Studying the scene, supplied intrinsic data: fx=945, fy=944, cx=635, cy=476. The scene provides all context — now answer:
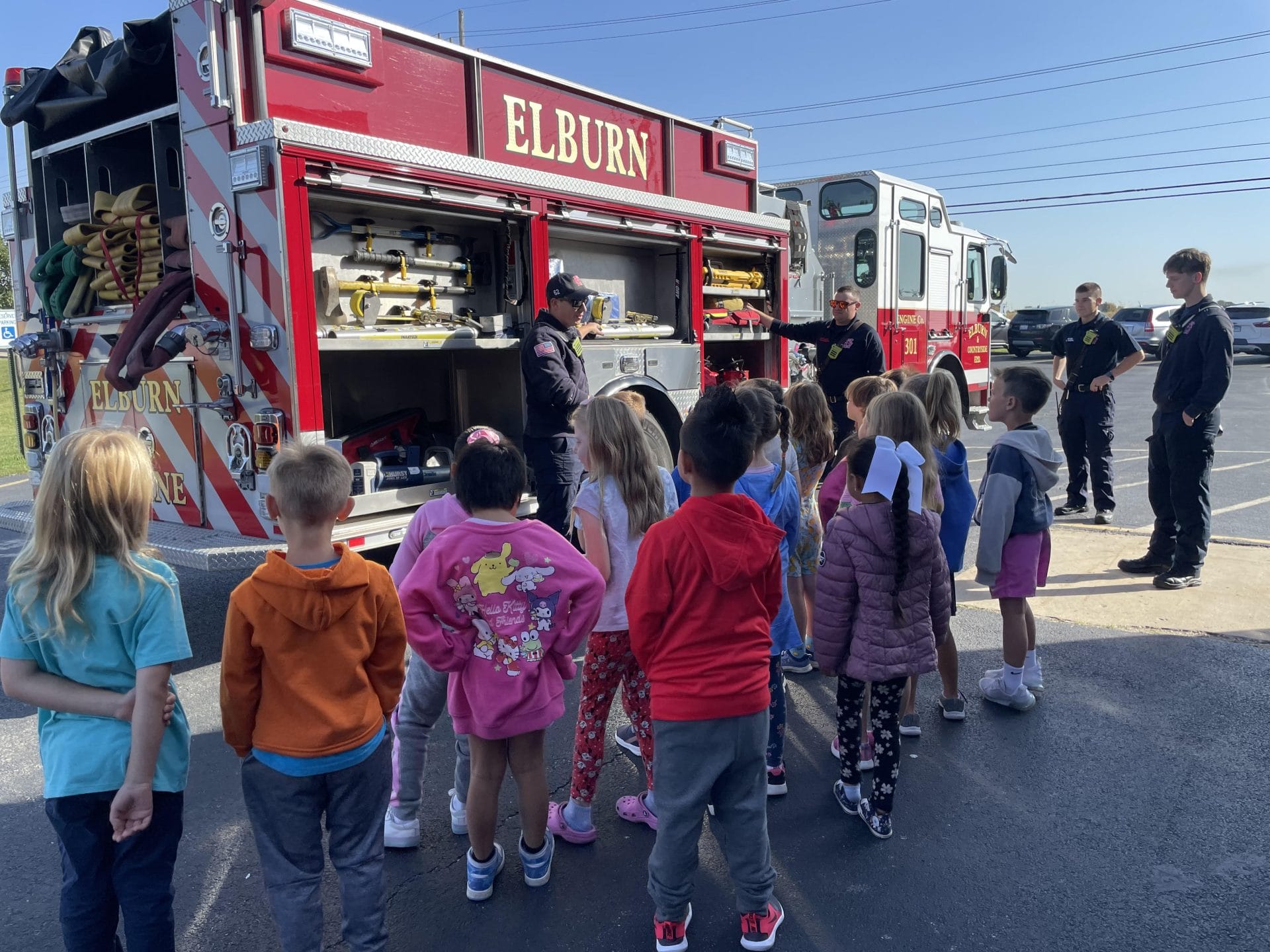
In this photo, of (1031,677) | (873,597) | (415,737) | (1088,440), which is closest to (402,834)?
(415,737)

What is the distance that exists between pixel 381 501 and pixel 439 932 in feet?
8.54

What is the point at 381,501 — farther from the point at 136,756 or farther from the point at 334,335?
the point at 136,756

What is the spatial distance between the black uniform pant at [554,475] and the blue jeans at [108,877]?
3.02m

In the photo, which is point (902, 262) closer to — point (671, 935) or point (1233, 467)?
point (1233, 467)

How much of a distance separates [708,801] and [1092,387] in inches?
248

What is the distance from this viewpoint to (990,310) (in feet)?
42.0

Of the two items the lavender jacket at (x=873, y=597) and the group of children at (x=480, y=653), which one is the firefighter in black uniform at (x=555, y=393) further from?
the lavender jacket at (x=873, y=597)

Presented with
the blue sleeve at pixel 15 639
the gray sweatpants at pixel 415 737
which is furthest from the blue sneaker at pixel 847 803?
the blue sleeve at pixel 15 639

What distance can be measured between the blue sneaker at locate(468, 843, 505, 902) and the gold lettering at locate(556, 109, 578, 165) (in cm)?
423

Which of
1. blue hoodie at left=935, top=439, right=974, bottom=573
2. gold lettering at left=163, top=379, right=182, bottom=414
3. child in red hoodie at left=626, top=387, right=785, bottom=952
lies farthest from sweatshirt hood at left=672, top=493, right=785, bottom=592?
gold lettering at left=163, top=379, right=182, bottom=414

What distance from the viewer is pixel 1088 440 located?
301 inches

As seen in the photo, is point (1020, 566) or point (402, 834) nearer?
point (402, 834)

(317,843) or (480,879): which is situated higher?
(317,843)

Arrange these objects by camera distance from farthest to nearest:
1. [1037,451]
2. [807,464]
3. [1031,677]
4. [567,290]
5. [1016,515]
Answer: [567,290] → [807,464] → [1031,677] → [1016,515] → [1037,451]
